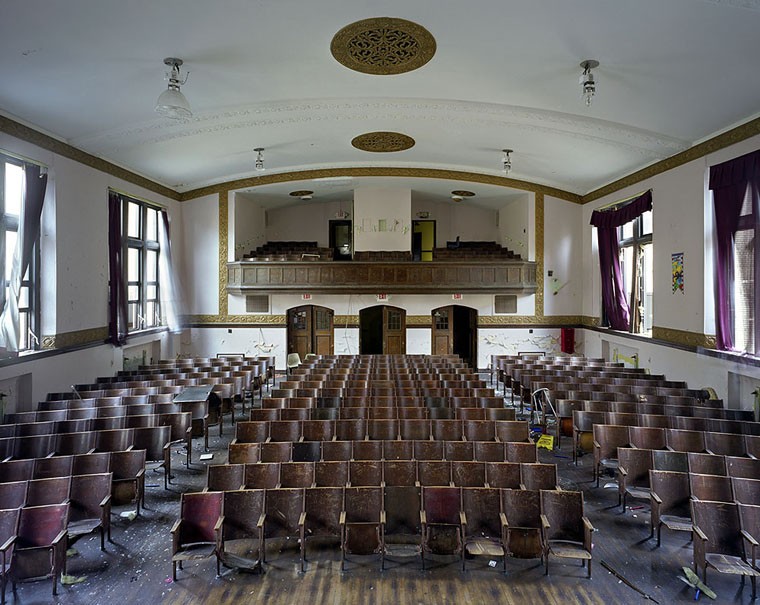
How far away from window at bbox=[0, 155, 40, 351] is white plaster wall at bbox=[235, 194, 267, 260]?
19.7 ft

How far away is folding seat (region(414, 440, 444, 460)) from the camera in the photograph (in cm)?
499

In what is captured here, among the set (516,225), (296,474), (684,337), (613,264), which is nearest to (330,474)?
(296,474)

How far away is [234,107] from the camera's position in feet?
26.3

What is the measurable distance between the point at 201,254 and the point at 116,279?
3871 millimetres

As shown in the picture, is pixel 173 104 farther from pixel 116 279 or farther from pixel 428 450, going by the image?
pixel 116 279

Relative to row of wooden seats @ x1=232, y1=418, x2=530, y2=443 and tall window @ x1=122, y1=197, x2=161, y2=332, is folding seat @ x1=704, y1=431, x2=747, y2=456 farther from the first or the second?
tall window @ x1=122, y1=197, x2=161, y2=332

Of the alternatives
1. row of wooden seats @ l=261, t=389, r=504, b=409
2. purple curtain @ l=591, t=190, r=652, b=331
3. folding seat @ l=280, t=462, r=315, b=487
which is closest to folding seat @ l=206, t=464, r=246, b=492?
folding seat @ l=280, t=462, r=315, b=487

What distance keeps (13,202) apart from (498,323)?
11.7 m

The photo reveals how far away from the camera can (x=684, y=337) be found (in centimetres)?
890

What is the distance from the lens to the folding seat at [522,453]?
16.2 feet

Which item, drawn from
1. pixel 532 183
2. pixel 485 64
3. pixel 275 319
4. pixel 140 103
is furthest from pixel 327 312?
pixel 485 64

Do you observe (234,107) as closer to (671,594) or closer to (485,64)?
(485,64)

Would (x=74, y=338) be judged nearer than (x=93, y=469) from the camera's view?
No

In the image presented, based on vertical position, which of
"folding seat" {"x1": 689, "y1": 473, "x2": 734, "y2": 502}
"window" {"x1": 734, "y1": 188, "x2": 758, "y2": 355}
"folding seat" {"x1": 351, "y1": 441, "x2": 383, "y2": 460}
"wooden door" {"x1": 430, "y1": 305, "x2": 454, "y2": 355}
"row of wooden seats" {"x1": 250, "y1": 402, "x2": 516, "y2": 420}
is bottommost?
"folding seat" {"x1": 689, "y1": 473, "x2": 734, "y2": 502}
